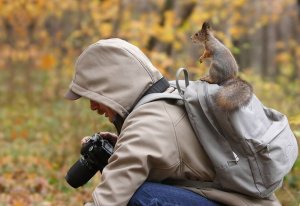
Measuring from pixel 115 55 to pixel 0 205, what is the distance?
235 centimetres

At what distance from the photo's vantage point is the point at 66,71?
42.3ft

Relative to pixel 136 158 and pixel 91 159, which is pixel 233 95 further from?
pixel 91 159

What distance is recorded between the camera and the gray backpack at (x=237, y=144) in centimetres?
332

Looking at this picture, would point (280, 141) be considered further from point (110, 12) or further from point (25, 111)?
point (25, 111)

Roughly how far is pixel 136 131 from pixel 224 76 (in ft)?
2.07

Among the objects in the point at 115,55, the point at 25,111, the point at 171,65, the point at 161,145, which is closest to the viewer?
the point at 161,145

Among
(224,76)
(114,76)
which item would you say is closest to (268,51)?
(224,76)

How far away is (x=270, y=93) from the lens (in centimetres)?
1107

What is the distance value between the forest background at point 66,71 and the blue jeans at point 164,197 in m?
1.15

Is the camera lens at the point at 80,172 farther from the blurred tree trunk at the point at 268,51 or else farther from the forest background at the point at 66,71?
the blurred tree trunk at the point at 268,51

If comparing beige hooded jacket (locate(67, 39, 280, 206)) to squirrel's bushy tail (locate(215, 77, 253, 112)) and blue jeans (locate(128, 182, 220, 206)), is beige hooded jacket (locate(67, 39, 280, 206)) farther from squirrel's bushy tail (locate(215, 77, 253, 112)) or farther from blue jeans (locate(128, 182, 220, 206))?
squirrel's bushy tail (locate(215, 77, 253, 112))

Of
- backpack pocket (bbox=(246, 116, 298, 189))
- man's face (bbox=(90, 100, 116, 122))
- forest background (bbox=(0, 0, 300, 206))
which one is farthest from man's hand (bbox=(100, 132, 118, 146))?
forest background (bbox=(0, 0, 300, 206))

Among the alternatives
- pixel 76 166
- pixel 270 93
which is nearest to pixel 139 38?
pixel 270 93

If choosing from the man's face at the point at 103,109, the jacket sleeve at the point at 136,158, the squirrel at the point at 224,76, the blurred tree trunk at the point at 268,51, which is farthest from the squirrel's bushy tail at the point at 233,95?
the blurred tree trunk at the point at 268,51
